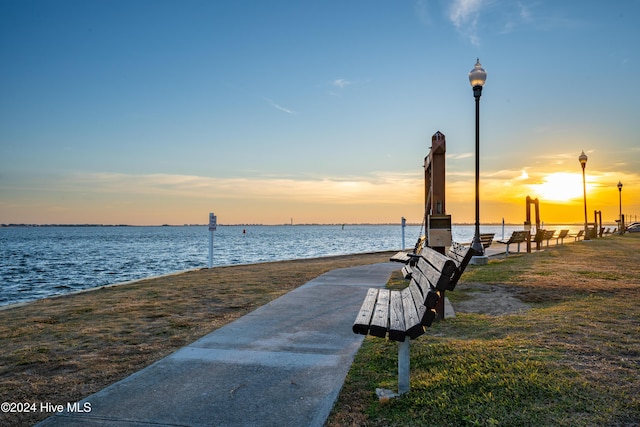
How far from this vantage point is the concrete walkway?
3258 mm

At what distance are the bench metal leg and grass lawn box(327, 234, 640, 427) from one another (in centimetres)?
8

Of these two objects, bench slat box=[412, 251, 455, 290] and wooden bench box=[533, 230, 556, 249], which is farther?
wooden bench box=[533, 230, 556, 249]

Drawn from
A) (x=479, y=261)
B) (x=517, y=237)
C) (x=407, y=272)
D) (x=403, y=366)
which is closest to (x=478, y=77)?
(x=479, y=261)

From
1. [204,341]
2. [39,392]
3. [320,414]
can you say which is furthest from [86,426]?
[204,341]

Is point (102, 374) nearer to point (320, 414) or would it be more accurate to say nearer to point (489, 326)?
point (320, 414)

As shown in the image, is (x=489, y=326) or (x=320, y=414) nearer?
(x=320, y=414)

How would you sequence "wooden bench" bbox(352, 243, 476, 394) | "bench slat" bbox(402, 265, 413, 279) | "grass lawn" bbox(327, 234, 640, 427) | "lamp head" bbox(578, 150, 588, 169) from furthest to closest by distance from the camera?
"lamp head" bbox(578, 150, 588, 169) → "bench slat" bbox(402, 265, 413, 279) → "wooden bench" bbox(352, 243, 476, 394) → "grass lawn" bbox(327, 234, 640, 427)

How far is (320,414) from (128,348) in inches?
119

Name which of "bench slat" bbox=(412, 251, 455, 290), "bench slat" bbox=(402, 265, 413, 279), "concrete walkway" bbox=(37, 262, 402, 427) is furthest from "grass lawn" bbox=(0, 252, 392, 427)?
"bench slat" bbox=(412, 251, 455, 290)

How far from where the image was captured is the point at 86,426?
314cm

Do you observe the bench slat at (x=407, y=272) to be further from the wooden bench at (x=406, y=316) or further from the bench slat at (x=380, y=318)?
the wooden bench at (x=406, y=316)

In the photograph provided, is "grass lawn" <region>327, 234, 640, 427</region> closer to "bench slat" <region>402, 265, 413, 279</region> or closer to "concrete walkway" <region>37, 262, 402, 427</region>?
"concrete walkway" <region>37, 262, 402, 427</region>

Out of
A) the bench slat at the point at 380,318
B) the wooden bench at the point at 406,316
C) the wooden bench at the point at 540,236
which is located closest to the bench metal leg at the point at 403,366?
the wooden bench at the point at 406,316

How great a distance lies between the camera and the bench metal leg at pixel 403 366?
3590 millimetres
